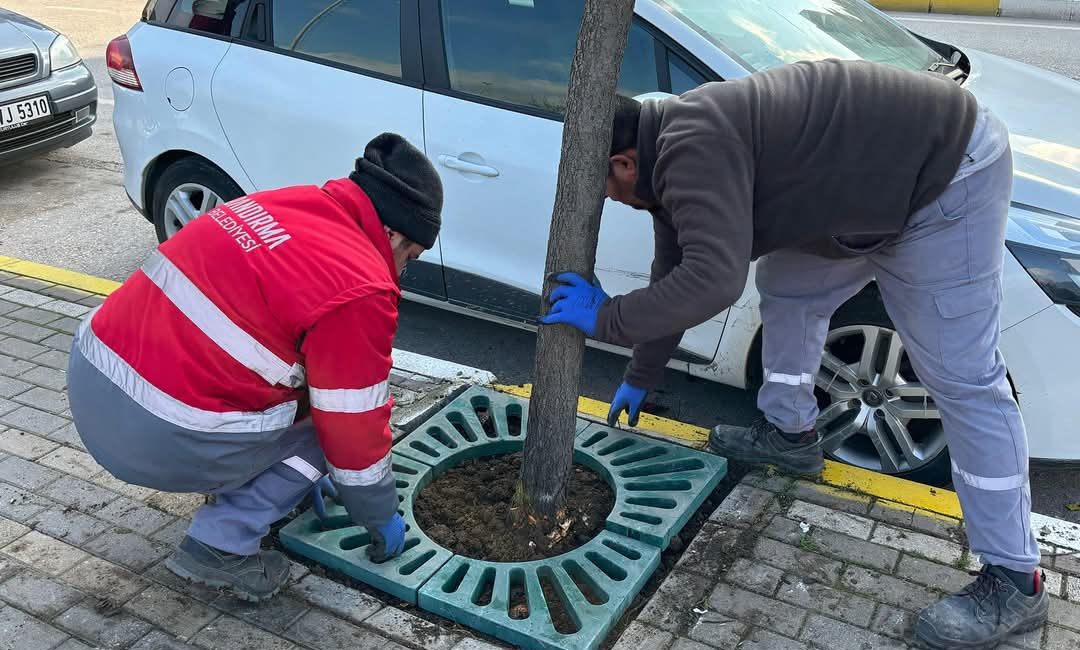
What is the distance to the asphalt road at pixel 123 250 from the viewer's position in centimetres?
409

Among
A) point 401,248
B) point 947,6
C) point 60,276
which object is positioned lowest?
point 947,6

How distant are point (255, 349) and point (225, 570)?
67cm

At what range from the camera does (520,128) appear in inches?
150

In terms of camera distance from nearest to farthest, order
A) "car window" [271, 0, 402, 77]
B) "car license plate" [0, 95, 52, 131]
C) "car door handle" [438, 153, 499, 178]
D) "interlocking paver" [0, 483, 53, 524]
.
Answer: "interlocking paver" [0, 483, 53, 524], "car door handle" [438, 153, 499, 178], "car window" [271, 0, 402, 77], "car license plate" [0, 95, 52, 131]

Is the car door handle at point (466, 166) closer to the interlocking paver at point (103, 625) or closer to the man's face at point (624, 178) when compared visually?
the man's face at point (624, 178)

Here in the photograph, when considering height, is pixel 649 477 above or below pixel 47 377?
above

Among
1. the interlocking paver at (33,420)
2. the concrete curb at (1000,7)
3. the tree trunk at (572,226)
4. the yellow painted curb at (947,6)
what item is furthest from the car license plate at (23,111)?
the concrete curb at (1000,7)

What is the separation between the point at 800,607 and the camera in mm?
2744

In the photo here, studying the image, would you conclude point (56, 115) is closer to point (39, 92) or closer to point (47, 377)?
point (39, 92)

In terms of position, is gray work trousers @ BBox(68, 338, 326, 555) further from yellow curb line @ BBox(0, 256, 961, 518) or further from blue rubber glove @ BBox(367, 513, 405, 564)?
yellow curb line @ BBox(0, 256, 961, 518)

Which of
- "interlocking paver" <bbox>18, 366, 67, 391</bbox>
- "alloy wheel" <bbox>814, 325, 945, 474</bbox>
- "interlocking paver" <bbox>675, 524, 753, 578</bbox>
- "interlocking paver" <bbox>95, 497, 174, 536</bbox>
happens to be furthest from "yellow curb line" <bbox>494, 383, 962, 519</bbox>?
"interlocking paver" <bbox>18, 366, 67, 391</bbox>

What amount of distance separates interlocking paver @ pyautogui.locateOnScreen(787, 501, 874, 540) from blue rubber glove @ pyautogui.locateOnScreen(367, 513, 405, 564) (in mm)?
1219

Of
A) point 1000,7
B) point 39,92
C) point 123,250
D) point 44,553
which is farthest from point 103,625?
point 1000,7

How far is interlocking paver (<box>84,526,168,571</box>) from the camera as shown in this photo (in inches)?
114
